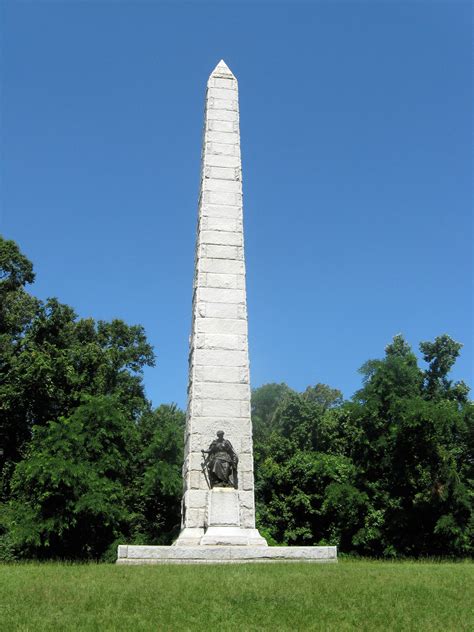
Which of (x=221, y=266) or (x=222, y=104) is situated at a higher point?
(x=222, y=104)

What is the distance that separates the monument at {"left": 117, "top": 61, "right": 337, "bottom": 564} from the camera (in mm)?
13391

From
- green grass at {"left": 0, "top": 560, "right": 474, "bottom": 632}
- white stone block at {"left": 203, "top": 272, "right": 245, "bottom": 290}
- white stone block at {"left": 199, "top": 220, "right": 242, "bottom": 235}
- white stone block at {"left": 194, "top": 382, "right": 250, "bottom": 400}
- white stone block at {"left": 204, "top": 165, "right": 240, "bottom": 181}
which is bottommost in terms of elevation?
green grass at {"left": 0, "top": 560, "right": 474, "bottom": 632}

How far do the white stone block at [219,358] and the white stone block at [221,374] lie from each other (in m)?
0.10

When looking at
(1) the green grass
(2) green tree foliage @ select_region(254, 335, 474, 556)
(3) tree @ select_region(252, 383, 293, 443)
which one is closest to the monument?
(1) the green grass

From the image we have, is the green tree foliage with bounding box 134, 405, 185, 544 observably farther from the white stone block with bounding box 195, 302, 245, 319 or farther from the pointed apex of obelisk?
the pointed apex of obelisk

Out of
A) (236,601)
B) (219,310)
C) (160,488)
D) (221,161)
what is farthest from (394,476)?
(236,601)

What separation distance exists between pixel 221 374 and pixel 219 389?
39 centimetres

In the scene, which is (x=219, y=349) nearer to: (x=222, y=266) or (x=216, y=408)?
(x=216, y=408)

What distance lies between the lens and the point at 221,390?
15.8 meters

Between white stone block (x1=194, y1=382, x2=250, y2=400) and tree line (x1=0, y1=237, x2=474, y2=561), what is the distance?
952cm

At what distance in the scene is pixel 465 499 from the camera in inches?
924

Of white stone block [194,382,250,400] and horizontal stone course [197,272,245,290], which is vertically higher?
horizontal stone course [197,272,245,290]

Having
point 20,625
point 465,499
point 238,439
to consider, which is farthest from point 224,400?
point 465,499

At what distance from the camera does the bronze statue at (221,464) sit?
14625 mm
